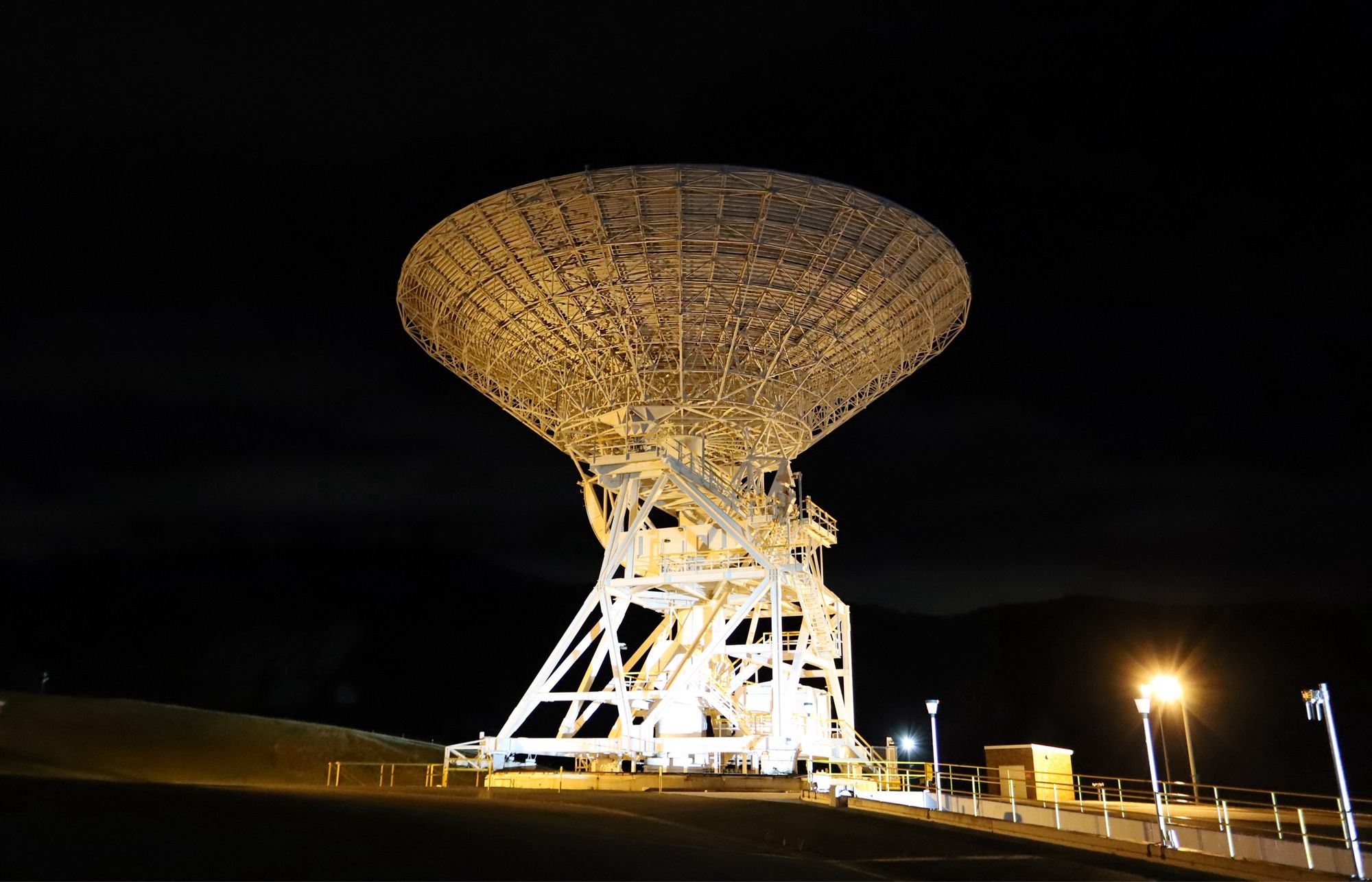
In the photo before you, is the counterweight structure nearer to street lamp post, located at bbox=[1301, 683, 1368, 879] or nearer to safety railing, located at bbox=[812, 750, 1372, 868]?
safety railing, located at bbox=[812, 750, 1372, 868]

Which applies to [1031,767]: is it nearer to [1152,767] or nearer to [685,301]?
[1152,767]

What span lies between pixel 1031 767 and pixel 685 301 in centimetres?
1594

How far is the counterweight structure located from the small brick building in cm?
409

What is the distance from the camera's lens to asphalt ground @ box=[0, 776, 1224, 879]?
6.95 meters

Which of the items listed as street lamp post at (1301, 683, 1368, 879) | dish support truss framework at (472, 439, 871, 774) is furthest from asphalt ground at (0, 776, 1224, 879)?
dish support truss framework at (472, 439, 871, 774)

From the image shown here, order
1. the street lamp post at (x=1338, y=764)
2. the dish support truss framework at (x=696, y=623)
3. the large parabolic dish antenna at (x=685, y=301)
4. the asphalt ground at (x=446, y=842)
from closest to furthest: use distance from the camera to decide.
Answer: the asphalt ground at (x=446, y=842) → the street lamp post at (x=1338, y=764) → the large parabolic dish antenna at (x=685, y=301) → the dish support truss framework at (x=696, y=623)

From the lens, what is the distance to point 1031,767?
2797cm

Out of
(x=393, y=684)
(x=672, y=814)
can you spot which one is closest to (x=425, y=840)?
(x=672, y=814)

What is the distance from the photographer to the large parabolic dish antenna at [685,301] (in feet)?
77.2

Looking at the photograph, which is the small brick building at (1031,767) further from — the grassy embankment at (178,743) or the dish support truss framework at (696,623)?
the grassy embankment at (178,743)

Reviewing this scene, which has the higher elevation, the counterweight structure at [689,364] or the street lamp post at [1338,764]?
the counterweight structure at [689,364]

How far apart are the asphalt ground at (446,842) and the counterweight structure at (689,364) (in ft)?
42.2

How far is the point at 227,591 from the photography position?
11869cm

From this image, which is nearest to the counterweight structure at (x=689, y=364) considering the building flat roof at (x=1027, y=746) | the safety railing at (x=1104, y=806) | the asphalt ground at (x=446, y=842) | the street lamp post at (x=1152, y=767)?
the safety railing at (x=1104, y=806)
